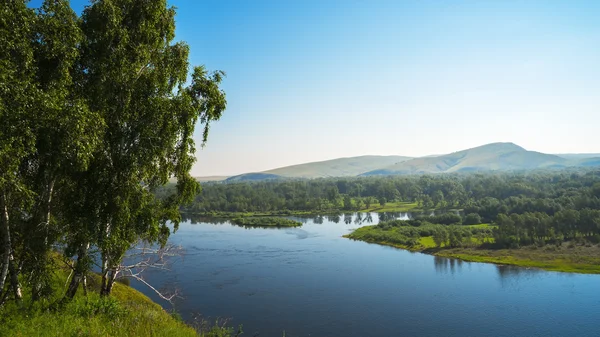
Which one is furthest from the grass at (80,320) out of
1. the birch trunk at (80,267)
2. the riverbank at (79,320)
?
the birch trunk at (80,267)

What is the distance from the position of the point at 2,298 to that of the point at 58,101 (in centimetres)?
872

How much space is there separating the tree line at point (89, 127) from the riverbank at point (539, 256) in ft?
233

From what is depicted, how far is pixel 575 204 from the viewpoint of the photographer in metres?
104

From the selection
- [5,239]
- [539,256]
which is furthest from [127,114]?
[539,256]

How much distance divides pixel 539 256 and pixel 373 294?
43077 millimetres

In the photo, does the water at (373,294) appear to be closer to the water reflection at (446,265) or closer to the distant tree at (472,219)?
the water reflection at (446,265)

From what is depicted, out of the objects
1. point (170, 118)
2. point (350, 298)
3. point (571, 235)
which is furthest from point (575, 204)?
point (170, 118)

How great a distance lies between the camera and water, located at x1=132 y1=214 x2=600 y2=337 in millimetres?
39875

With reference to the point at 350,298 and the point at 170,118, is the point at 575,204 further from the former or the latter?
the point at 170,118

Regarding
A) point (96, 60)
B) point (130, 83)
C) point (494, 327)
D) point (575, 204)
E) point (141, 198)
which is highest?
point (96, 60)

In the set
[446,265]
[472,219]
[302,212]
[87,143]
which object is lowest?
[446,265]

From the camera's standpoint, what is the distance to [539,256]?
7175cm

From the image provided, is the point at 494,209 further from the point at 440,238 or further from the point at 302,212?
the point at 302,212

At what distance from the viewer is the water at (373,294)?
131 feet
